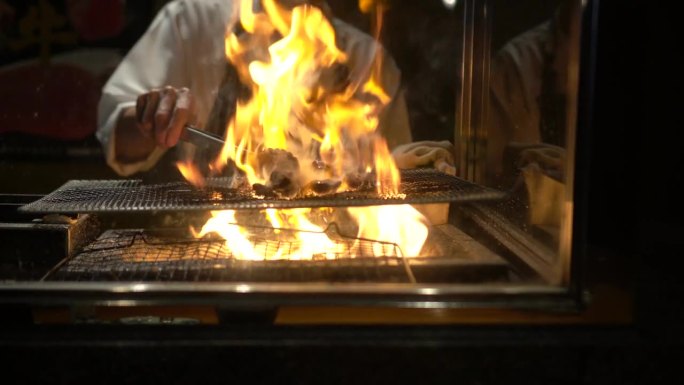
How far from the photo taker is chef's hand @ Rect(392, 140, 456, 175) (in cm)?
219

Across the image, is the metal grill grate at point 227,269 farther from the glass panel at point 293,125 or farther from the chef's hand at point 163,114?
the chef's hand at point 163,114

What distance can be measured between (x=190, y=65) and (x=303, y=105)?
36 centimetres

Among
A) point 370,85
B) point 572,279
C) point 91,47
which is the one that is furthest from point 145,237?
point 572,279

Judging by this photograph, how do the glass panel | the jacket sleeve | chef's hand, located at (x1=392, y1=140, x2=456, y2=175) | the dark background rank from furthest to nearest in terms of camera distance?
chef's hand, located at (x1=392, y1=140, x2=456, y2=175)
the jacket sleeve
the glass panel
the dark background

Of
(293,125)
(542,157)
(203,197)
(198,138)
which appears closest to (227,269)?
(203,197)

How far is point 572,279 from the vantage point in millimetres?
1411

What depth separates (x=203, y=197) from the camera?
1.81 m

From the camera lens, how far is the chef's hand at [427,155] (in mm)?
2191

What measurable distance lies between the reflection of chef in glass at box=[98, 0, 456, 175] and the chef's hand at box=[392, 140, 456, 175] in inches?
1.4

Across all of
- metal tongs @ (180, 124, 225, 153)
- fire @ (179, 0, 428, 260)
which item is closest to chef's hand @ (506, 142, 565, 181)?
fire @ (179, 0, 428, 260)

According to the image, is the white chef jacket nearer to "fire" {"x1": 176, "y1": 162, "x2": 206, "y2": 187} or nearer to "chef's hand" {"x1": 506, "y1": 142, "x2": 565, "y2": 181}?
"fire" {"x1": 176, "y1": 162, "x2": 206, "y2": 187}

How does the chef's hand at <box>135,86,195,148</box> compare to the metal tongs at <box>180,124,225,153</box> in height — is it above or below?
above

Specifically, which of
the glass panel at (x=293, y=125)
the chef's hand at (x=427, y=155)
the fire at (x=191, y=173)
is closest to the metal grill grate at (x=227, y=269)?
the glass panel at (x=293, y=125)

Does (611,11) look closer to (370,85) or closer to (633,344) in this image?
(633,344)
